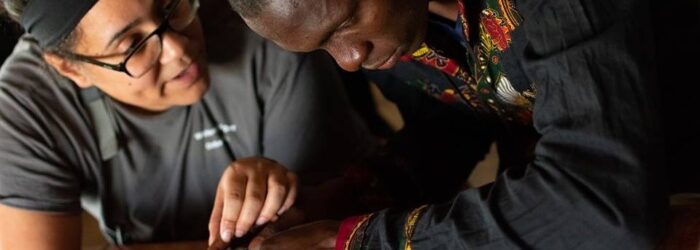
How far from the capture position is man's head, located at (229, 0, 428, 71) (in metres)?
0.82

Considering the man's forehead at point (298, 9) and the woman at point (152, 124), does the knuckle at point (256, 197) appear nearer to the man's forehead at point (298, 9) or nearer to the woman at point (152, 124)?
the woman at point (152, 124)

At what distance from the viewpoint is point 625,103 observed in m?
0.73

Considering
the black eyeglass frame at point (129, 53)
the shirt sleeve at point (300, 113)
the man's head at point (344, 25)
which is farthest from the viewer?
the shirt sleeve at point (300, 113)

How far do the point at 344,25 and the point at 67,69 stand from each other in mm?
587

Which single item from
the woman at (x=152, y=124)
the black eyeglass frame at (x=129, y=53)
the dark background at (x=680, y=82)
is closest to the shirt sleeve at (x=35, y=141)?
the woman at (x=152, y=124)

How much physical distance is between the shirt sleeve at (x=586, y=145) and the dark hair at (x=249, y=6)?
28 centimetres

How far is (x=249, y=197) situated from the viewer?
106 cm

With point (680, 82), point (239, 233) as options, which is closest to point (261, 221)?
point (239, 233)

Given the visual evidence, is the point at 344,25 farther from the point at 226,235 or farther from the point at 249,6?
the point at 226,235

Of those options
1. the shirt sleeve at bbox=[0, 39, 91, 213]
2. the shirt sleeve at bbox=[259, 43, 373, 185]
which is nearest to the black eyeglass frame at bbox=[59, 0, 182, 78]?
the shirt sleeve at bbox=[0, 39, 91, 213]

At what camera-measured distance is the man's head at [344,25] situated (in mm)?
824

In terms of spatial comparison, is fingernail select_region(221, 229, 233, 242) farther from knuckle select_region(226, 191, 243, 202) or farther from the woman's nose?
the woman's nose

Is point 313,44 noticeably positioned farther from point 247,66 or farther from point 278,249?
point 247,66

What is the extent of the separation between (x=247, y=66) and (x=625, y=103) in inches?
30.1
